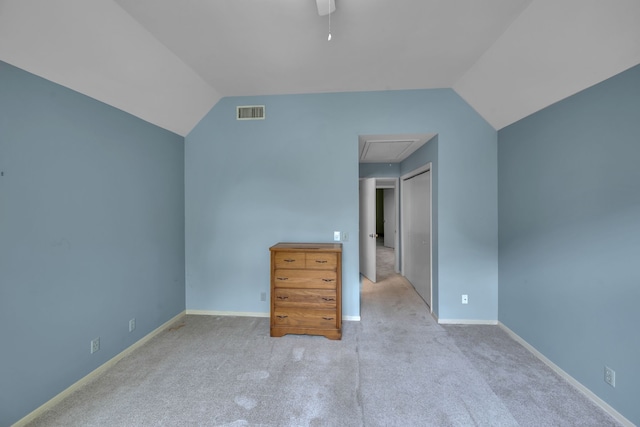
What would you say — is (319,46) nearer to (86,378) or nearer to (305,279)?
(305,279)

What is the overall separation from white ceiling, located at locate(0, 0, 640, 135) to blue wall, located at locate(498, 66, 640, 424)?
27 centimetres

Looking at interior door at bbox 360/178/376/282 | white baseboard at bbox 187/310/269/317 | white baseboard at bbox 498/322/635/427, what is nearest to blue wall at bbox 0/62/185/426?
white baseboard at bbox 187/310/269/317

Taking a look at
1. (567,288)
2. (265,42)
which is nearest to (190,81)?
(265,42)

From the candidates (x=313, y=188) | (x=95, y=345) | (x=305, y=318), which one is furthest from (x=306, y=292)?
(x=95, y=345)

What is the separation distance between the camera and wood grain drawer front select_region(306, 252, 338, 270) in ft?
8.30

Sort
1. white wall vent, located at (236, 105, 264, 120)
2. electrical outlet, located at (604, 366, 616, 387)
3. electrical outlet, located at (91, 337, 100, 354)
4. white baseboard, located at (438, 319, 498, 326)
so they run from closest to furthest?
electrical outlet, located at (604, 366, 616, 387) < electrical outlet, located at (91, 337, 100, 354) < white baseboard, located at (438, 319, 498, 326) < white wall vent, located at (236, 105, 264, 120)

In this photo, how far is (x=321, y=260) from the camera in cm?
254

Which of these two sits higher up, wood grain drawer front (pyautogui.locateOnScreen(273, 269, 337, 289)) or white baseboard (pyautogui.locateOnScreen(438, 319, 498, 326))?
wood grain drawer front (pyautogui.locateOnScreen(273, 269, 337, 289))

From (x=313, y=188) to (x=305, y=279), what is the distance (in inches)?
46.4

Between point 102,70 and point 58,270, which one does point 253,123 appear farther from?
point 58,270

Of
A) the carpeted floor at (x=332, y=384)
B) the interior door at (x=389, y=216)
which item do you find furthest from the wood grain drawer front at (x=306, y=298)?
the interior door at (x=389, y=216)

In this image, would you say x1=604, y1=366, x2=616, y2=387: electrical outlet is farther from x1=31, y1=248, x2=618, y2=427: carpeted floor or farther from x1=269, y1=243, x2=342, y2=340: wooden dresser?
x1=269, y1=243, x2=342, y2=340: wooden dresser

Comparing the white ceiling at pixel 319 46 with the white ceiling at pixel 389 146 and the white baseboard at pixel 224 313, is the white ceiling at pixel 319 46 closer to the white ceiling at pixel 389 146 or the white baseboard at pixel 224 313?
the white ceiling at pixel 389 146

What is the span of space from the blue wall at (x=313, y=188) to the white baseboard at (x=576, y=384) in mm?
460
